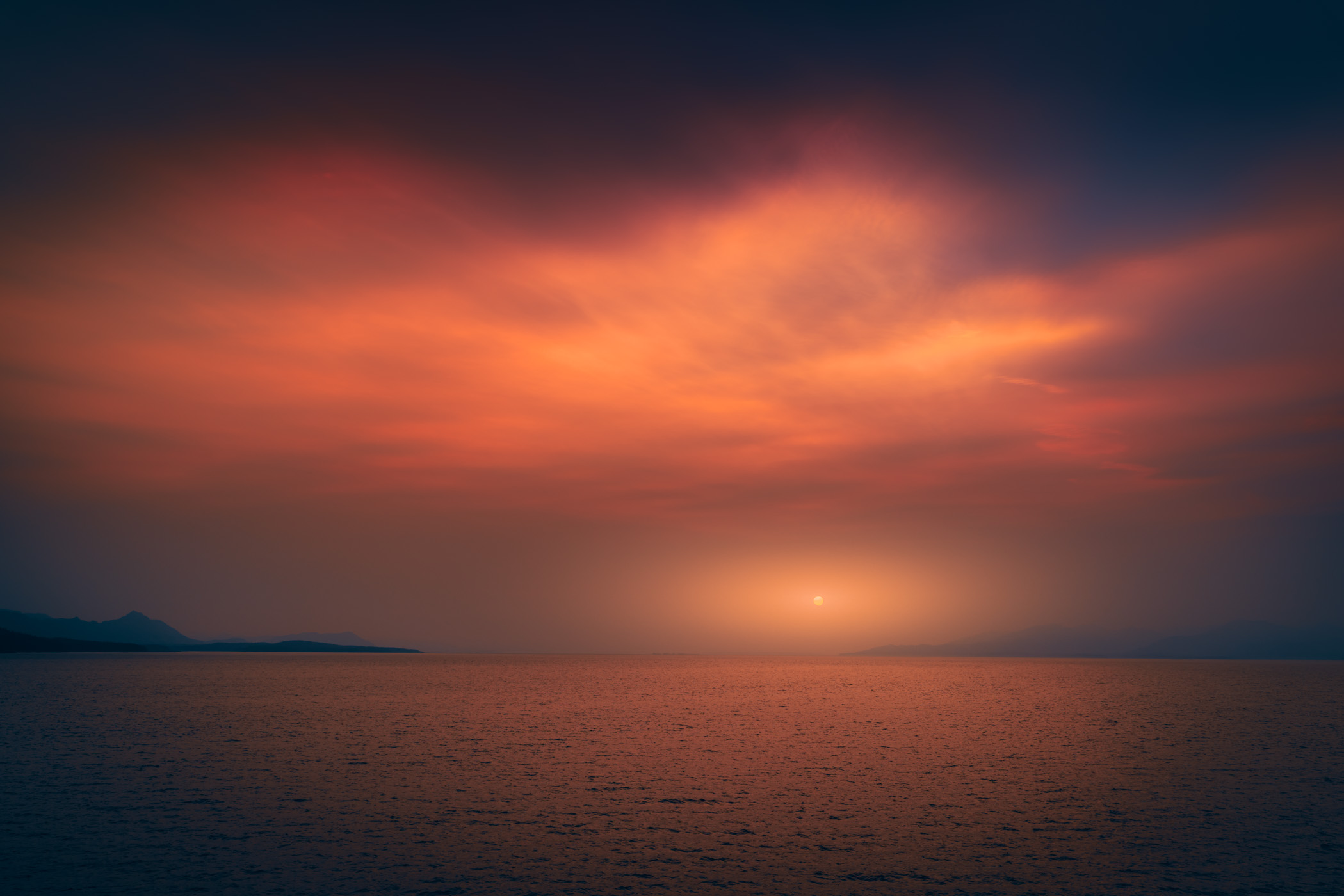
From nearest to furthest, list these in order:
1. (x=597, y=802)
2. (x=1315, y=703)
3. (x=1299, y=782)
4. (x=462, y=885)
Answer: (x=462, y=885) → (x=597, y=802) → (x=1299, y=782) → (x=1315, y=703)

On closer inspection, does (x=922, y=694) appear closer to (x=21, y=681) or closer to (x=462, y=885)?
(x=462, y=885)

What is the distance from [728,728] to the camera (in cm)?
8206

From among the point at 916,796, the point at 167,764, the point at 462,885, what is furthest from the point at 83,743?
the point at 916,796

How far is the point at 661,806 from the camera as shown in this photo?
42.0 meters

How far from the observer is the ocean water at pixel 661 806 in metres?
29.5

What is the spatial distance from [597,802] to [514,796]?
4966mm

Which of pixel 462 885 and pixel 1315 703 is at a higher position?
pixel 462 885

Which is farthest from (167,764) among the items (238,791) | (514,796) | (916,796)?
(916,796)

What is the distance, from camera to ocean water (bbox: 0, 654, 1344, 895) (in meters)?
29.5

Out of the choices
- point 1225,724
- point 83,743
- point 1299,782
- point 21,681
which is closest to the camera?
point 1299,782

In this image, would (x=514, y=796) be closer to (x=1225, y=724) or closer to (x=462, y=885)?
(x=462, y=885)

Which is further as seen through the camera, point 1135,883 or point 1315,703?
point 1315,703

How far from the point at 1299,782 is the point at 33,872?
67.9m

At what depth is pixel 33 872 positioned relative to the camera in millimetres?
28812
